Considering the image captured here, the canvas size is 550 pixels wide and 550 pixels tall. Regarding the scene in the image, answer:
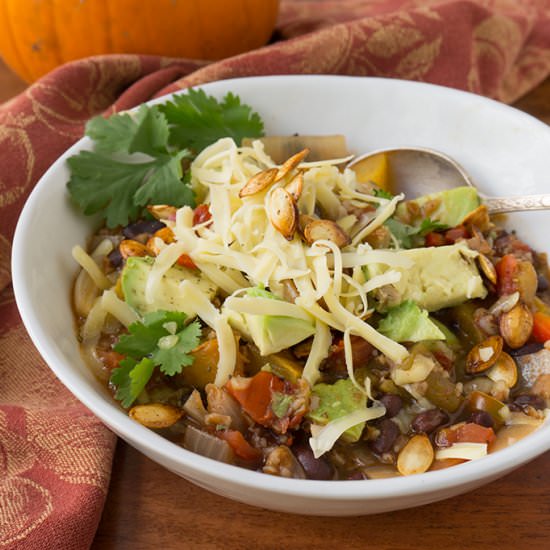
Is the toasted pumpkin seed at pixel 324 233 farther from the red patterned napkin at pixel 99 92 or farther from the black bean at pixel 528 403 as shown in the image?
the red patterned napkin at pixel 99 92

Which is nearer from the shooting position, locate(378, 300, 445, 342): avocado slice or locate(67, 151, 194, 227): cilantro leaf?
locate(378, 300, 445, 342): avocado slice

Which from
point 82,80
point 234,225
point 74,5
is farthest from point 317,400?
point 74,5

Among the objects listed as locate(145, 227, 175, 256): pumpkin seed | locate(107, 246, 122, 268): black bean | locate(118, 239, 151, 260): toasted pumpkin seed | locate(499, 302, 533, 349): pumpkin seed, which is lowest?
locate(499, 302, 533, 349): pumpkin seed

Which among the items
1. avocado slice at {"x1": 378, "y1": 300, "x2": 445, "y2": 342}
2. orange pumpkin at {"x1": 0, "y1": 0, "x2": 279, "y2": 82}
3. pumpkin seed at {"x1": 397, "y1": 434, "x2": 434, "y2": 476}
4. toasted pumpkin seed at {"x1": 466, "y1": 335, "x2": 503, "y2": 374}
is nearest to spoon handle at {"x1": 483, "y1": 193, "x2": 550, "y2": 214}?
toasted pumpkin seed at {"x1": 466, "y1": 335, "x2": 503, "y2": 374}

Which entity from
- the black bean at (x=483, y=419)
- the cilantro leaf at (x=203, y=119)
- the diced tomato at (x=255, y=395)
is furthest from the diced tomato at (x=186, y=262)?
the black bean at (x=483, y=419)

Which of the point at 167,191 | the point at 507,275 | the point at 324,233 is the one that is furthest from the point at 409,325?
the point at 167,191

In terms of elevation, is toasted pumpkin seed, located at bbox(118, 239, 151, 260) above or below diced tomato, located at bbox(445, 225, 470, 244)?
above

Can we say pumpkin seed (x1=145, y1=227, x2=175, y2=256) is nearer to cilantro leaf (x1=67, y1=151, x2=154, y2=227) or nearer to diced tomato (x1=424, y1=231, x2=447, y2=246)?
cilantro leaf (x1=67, y1=151, x2=154, y2=227)

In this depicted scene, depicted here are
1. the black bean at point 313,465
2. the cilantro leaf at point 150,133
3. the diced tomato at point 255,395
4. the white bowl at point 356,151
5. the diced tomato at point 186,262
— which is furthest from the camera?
the cilantro leaf at point 150,133
